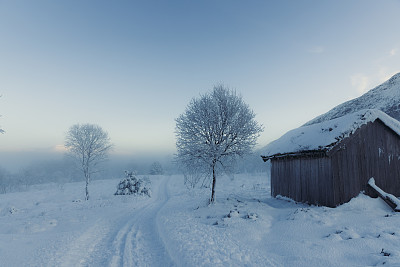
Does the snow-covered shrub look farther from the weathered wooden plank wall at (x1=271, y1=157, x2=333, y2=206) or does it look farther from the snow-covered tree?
the snow-covered tree

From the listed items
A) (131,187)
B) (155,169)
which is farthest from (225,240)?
(155,169)

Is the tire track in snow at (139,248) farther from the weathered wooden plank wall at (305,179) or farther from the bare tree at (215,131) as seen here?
the weathered wooden plank wall at (305,179)

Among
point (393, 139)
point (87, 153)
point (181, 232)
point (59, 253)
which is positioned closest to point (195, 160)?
point (181, 232)

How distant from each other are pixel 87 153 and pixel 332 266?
102 feet

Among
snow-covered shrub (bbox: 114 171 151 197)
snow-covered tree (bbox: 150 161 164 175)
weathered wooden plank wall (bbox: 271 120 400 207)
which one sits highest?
weathered wooden plank wall (bbox: 271 120 400 207)

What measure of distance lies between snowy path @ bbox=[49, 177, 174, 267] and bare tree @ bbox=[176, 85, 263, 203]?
6.24 meters

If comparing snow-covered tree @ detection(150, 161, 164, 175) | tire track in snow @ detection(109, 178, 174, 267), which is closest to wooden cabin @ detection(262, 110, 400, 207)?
tire track in snow @ detection(109, 178, 174, 267)

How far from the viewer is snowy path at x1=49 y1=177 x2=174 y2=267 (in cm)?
685

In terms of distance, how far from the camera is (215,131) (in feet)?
52.1

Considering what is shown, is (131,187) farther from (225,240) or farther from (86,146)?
(225,240)

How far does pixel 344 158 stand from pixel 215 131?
8.63 metres

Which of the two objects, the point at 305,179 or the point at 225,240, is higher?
the point at 305,179

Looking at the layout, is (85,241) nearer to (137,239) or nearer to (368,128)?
(137,239)

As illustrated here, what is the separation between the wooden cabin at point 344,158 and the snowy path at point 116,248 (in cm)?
1016
